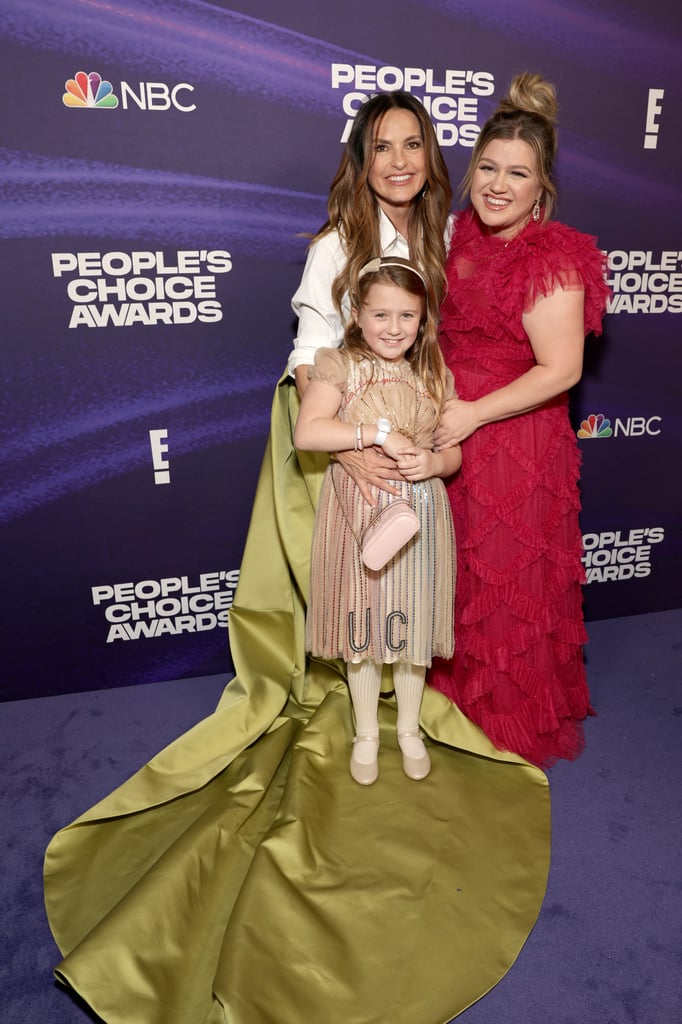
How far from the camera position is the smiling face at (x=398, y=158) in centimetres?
207

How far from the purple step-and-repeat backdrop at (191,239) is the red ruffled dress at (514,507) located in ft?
2.25

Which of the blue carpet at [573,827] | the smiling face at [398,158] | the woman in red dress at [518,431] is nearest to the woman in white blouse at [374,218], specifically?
the smiling face at [398,158]

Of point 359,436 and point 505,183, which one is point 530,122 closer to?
point 505,183

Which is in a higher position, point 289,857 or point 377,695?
point 377,695

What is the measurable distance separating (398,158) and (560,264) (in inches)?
19.7

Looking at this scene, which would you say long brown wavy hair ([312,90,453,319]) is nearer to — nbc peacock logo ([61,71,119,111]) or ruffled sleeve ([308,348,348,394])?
ruffled sleeve ([308,348,348,394])

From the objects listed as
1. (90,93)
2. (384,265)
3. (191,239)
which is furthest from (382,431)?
(90,93)

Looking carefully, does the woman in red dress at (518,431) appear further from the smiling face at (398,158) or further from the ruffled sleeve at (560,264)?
the smiling face at (398,158)

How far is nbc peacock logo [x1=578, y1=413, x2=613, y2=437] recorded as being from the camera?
123 inches

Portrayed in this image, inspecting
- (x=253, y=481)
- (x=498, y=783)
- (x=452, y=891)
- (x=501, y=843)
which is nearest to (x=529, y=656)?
(x=498, y=783)

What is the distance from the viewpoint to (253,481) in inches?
114

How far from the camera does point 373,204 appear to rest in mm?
2180

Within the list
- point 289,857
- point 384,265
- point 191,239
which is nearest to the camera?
point 384,265

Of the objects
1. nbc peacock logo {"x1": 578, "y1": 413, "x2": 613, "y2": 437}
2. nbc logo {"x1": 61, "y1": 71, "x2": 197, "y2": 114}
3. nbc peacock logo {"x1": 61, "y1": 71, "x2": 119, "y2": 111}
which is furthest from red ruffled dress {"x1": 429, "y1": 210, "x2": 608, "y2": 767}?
nbc peacock logo {"x1": 61, "y1": 71, "x2": 119, "y2": 111}
